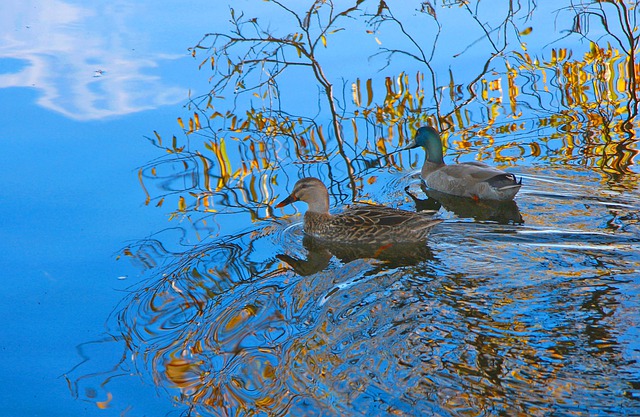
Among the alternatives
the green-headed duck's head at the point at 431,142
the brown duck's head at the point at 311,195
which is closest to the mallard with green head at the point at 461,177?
the green-headed duck's head at the point at 431,142

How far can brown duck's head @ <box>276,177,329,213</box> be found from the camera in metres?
7.00

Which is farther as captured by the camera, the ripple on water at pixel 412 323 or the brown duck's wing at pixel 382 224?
the brown duck's wing at pixel 382 224

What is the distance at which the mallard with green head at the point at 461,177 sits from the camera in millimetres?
7305

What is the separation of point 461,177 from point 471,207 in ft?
1.05

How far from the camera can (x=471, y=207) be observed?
7672 mm

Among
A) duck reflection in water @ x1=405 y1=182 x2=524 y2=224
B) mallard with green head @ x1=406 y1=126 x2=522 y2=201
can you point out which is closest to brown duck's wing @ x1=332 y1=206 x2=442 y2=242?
duck reflection in water @ x1=405 y1=182 x2=524 y2=224

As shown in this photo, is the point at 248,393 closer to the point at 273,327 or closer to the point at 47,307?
the point at 273,327

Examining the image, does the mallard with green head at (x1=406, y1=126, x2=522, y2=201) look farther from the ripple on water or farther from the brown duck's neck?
the brown duck's neck

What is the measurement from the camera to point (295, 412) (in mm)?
4195

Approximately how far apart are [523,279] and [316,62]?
5546 millimetres

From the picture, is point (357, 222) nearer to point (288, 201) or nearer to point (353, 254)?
point (353, 254)

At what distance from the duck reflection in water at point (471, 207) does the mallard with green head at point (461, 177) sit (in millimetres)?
50

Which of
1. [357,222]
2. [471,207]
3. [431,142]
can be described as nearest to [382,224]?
[357,222]

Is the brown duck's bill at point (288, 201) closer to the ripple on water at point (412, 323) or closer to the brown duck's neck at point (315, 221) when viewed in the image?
the brown duck's neck at point (315, 221)
